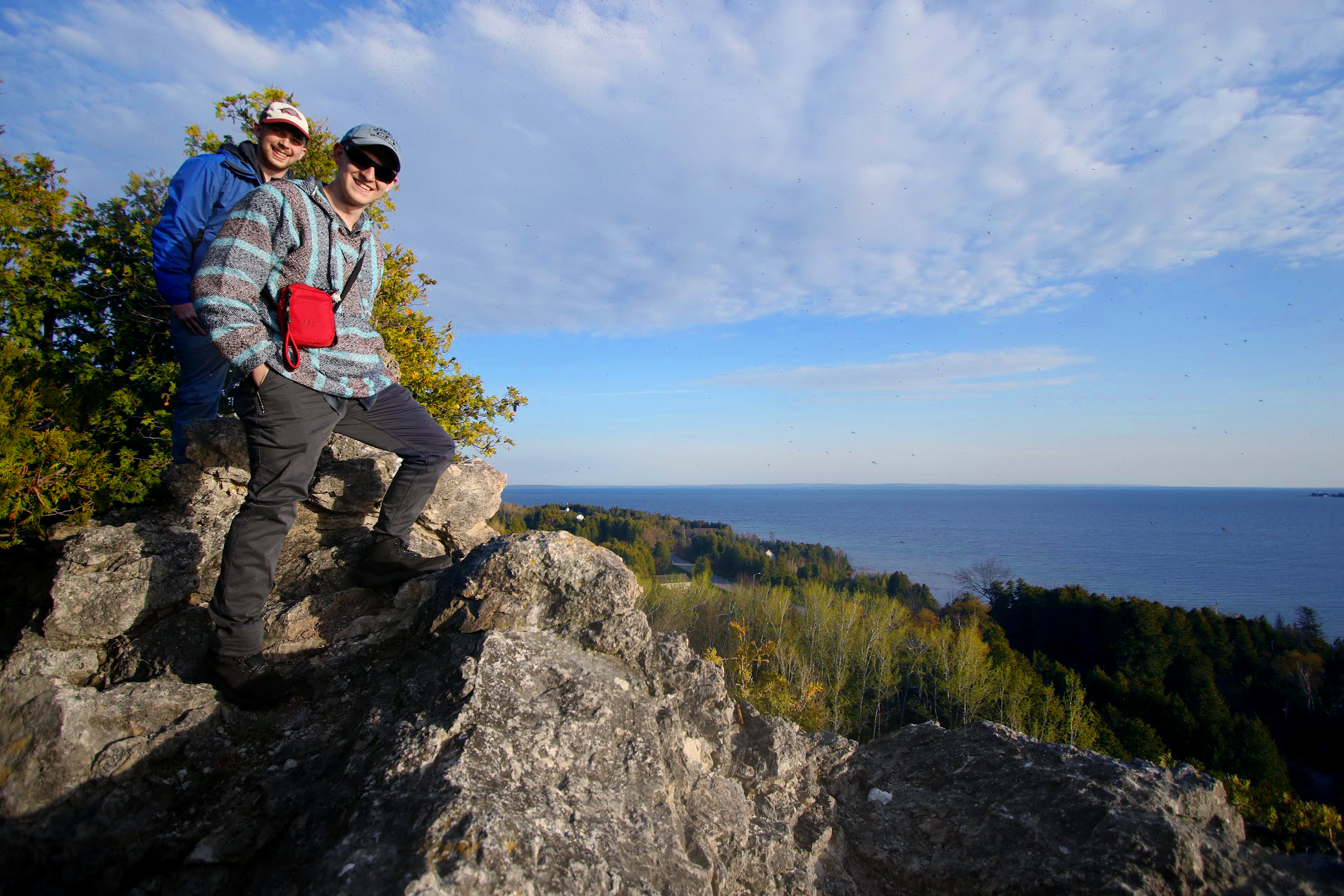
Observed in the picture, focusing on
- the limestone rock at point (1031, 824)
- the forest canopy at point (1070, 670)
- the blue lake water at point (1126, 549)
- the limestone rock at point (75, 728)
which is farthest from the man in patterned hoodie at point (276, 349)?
the blue lake water at point (1126, 549)

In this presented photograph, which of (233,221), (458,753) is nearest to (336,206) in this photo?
(233,221)

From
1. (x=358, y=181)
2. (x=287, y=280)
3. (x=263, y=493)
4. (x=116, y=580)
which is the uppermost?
(x=358, y=181)

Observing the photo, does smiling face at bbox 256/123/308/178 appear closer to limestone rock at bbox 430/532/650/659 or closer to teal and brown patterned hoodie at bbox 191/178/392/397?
teal and brown patterned hoodie at bbox 191/178/392/397

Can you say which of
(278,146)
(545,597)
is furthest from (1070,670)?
(278,146)

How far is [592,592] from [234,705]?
1801 mm

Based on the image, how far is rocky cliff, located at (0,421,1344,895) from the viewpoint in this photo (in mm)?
2068

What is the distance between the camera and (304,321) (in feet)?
9.74

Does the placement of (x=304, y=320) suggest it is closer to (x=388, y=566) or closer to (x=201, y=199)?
(x=388, y=566)

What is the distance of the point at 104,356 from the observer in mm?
6723

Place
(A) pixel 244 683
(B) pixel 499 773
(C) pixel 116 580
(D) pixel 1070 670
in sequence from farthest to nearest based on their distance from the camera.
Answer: (D) pixel 1070 670 → (C) pixel 116 580 → (A) pixel 244 683 → (B) pixel 499 773

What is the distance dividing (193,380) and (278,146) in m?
1.95

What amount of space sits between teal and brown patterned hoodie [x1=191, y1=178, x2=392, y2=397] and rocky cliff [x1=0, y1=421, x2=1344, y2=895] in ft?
4.31

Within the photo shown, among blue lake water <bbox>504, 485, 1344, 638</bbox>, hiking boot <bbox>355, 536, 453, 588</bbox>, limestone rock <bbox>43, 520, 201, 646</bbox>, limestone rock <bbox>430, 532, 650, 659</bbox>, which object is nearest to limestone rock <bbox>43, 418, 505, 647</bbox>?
limestone rock <bbox>43, 520, 201, 646</bbox>

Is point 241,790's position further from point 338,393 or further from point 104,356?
point 104,356
